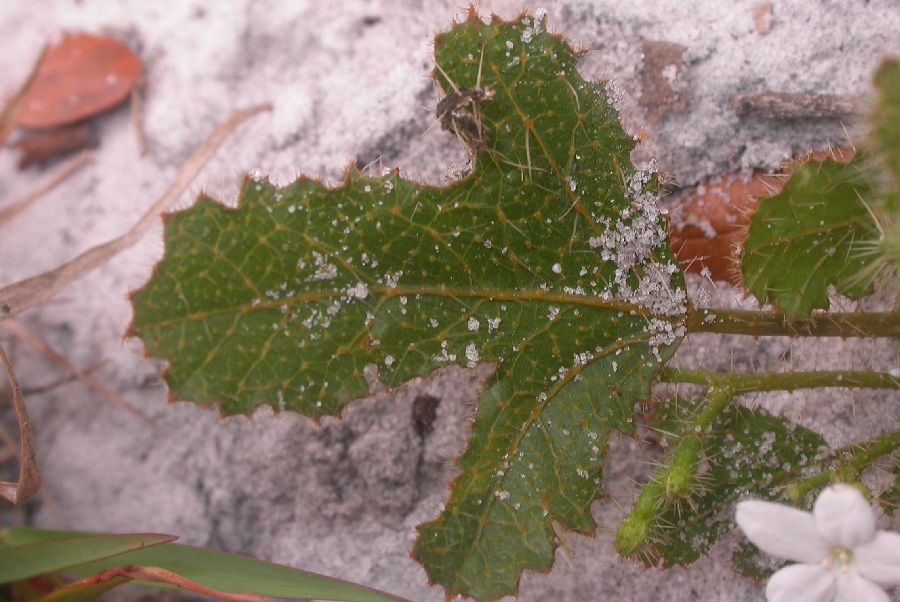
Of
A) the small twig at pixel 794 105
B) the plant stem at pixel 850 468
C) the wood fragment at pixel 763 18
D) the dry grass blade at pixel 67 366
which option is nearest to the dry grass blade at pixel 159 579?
the dry grass blade at pixel 67 366

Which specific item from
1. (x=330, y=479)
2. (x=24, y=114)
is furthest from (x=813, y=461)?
(x=24, y=114)

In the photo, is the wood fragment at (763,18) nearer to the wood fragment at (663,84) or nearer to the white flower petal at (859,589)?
the wood fragment at (663,84)

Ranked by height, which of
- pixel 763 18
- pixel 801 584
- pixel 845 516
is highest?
pixel 763 18

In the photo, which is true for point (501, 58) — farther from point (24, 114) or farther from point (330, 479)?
point (24, 114)

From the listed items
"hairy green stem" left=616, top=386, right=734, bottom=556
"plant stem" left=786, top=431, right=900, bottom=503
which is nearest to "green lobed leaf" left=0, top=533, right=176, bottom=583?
"hairy green stem" left=616, top=386, right=734, bottom=556

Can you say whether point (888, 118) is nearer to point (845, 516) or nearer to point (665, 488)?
point (845, 516)

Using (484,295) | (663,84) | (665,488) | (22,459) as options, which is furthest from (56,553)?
(663,84)
